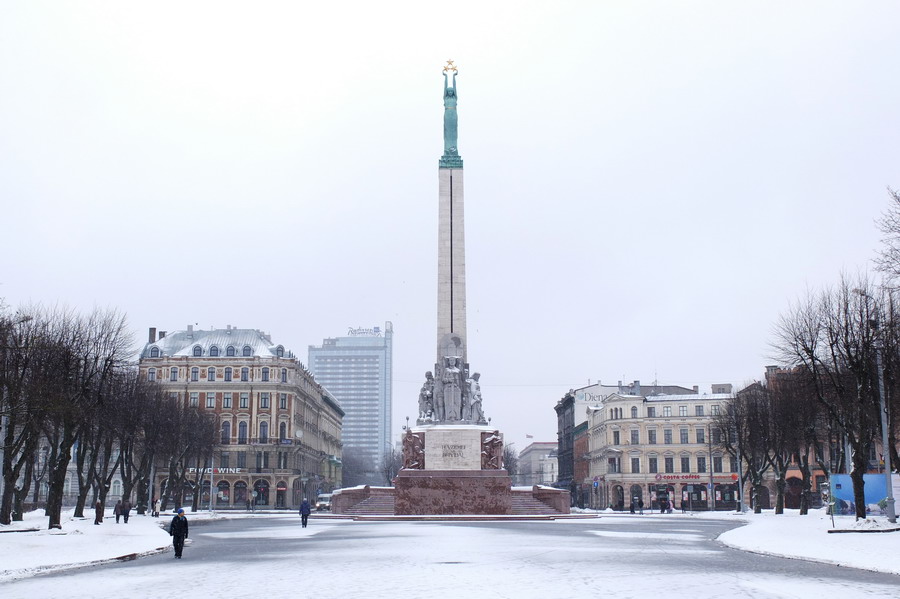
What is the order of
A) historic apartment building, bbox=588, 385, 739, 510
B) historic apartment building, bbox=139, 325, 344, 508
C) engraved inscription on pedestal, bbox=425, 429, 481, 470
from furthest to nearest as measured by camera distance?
historic apartment building, bbox=139, 325, 344, 508
historic apartment building, bbox=588, 385, 739, 510
engraved inscription on pedestal, bbox=425, 429, 481, 470

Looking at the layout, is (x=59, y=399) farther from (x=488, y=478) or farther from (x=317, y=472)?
(x=317, y=472)

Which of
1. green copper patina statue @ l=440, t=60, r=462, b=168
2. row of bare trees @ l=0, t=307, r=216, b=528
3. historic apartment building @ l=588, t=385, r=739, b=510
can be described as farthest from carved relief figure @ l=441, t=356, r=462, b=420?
historic apartment building @ l=588, t=385, r=739, b=510

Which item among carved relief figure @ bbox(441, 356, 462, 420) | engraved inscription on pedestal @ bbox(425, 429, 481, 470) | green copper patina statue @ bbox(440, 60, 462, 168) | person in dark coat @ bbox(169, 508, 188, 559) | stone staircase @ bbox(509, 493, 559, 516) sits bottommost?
stone staircase @ bbox(509, 493, 559, 516)

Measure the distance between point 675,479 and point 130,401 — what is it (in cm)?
6101

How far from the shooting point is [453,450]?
180 ft

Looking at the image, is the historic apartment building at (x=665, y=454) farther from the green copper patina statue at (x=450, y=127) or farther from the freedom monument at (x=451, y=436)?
the green copper patina statue at (x=450, y=127)

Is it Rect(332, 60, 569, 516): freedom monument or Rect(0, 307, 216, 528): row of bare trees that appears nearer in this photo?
Rect(0, 307, 216, 528): row of bare trees

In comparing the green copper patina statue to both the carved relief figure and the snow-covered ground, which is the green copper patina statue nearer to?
the carved relief figure

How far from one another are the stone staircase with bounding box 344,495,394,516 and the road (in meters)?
22.6

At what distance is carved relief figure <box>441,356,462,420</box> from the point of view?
5628cm

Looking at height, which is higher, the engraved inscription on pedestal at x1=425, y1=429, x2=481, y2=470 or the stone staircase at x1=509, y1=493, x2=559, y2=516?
the engraved inscription on pedestal at x1=425, y1=429, x2=481, y2=470

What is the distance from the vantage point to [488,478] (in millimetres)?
53000

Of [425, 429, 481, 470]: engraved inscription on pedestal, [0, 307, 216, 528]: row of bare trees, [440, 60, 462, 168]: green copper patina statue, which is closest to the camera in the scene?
[0, 307, 216, 528]: row of bare trees

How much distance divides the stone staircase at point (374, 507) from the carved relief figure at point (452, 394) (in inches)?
233
